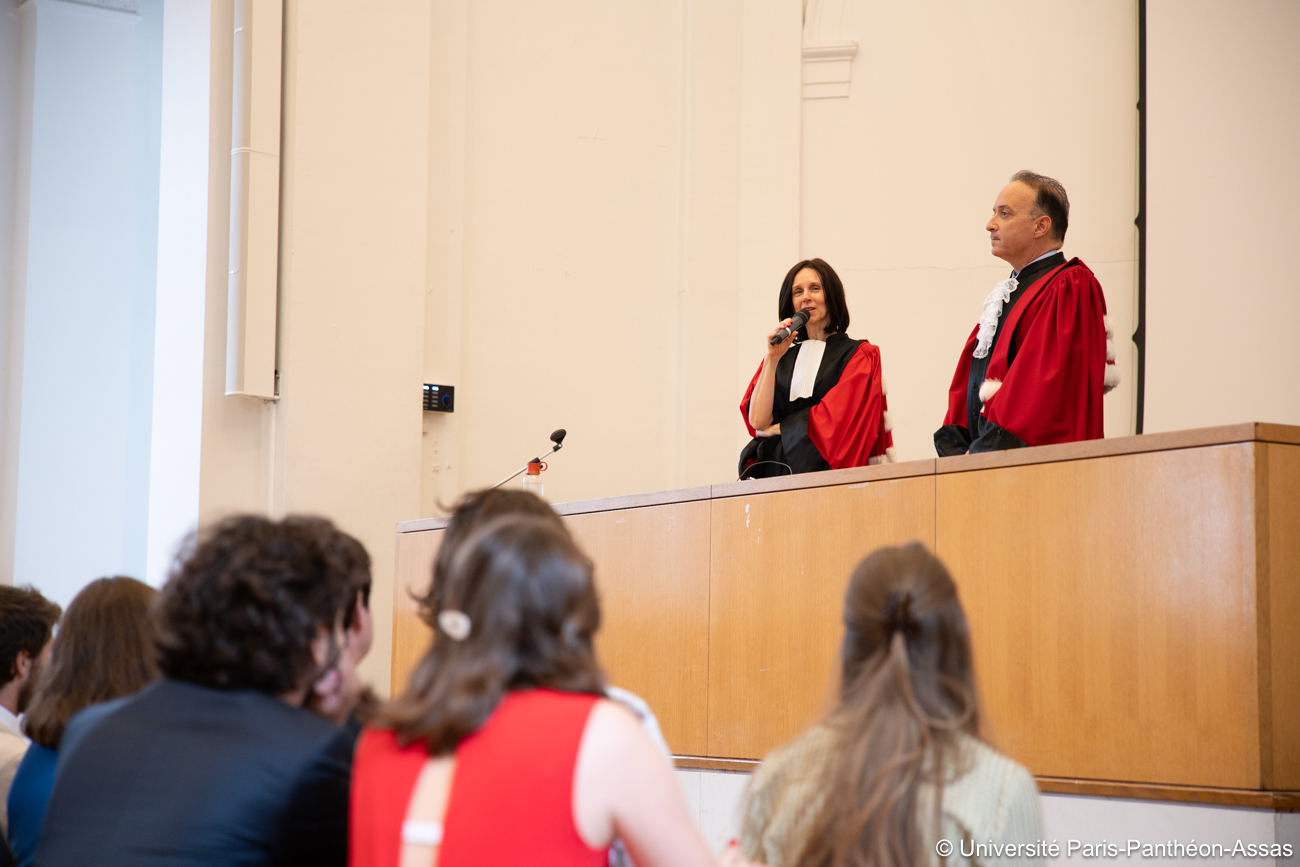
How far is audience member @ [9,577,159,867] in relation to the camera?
6.65 feet

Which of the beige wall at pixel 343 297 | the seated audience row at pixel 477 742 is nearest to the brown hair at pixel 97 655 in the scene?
the seated audience row at pixel 477 742

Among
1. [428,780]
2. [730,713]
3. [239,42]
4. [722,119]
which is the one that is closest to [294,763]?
[428,780]

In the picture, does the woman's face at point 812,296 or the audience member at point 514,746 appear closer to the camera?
the audience member at point 514,746

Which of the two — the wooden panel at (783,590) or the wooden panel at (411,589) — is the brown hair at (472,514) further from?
the wooden panel at (411,589)

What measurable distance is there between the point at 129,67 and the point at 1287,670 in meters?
6.46

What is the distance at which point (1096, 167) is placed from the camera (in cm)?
643

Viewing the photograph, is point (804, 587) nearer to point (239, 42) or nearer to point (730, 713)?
point (730, 713)

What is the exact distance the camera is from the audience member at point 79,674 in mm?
2027

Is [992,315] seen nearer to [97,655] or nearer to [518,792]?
[97,655]

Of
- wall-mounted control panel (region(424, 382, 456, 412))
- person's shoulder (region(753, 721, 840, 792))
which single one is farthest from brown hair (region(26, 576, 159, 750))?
wall-mounted control panel (region(424, 382, 456, 412))

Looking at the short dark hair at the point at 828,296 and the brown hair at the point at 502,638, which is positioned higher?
the short dark hair at the point at 828,296

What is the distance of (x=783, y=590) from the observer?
3613 millimetres

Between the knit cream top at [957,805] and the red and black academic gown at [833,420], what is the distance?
3035mm

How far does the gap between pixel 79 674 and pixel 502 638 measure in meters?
1.04
